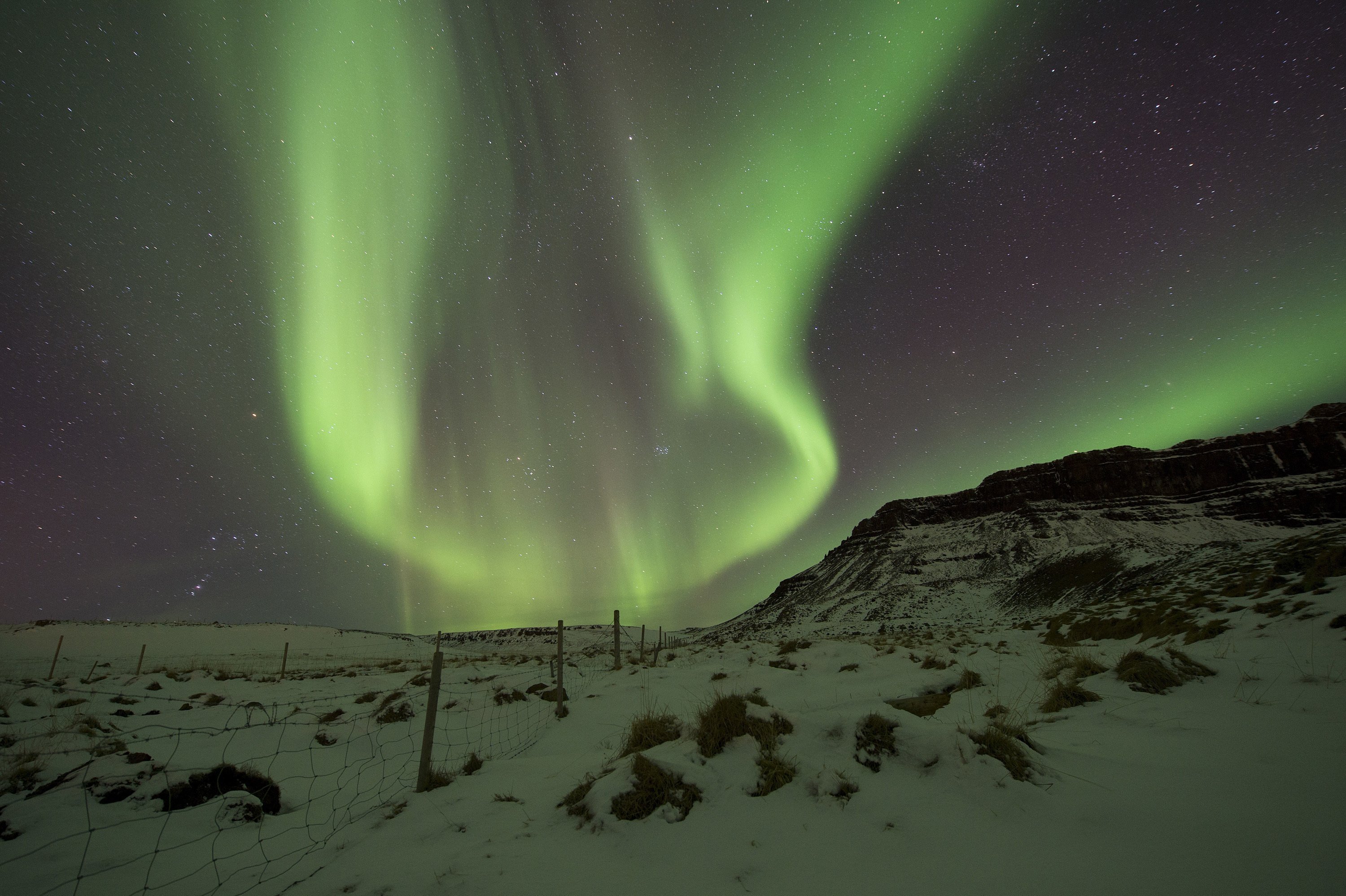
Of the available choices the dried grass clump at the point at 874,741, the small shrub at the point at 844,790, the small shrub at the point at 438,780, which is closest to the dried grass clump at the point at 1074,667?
the dried grass clump at the point at 874,741

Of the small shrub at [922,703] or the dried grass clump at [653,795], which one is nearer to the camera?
the dried grass clump at [653,795]

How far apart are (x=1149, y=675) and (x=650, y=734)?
6.59 m

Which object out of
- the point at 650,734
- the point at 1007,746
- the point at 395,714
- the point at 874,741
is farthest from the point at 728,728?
the point at 395,714

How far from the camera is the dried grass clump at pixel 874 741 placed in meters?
4.52

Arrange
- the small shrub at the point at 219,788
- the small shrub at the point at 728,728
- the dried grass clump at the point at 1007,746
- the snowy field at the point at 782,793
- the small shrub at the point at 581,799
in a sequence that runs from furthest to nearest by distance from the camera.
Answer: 1. the small shrub at the point at 219,788
2. the small shrub at the point at 728,728
3. the small shrub at the point at 581,799
4. the dried grass clump at the point at 1007,746
5. the snowy field at the point at 782,793

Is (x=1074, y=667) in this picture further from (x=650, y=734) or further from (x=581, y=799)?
(x=581, y=799)

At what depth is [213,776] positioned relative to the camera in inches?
233

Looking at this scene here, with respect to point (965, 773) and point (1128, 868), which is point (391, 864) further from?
point (1128, 868)

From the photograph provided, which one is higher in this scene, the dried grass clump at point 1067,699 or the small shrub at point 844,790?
the dried grass clump at point 1067,699

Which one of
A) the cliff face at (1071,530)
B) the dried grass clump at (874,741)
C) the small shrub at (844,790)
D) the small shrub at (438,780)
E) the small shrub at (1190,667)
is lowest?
the small shrub at (438,780)

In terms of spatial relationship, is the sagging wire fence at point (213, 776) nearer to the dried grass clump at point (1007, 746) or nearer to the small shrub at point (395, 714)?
the small shrub at point (395, 714)

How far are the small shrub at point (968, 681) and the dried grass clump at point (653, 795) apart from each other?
6.61m

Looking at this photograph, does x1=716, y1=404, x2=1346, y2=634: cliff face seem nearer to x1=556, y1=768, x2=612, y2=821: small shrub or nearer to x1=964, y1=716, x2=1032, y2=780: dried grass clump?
x1=964, y1=716, x2=1032, y2=780: dried grass clump

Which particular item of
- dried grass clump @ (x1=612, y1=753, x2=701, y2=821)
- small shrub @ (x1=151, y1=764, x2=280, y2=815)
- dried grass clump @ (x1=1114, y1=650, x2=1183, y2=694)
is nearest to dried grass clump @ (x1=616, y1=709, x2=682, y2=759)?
dried grass clump @ (x1=612, y1=753, x2=701, y2=821)
